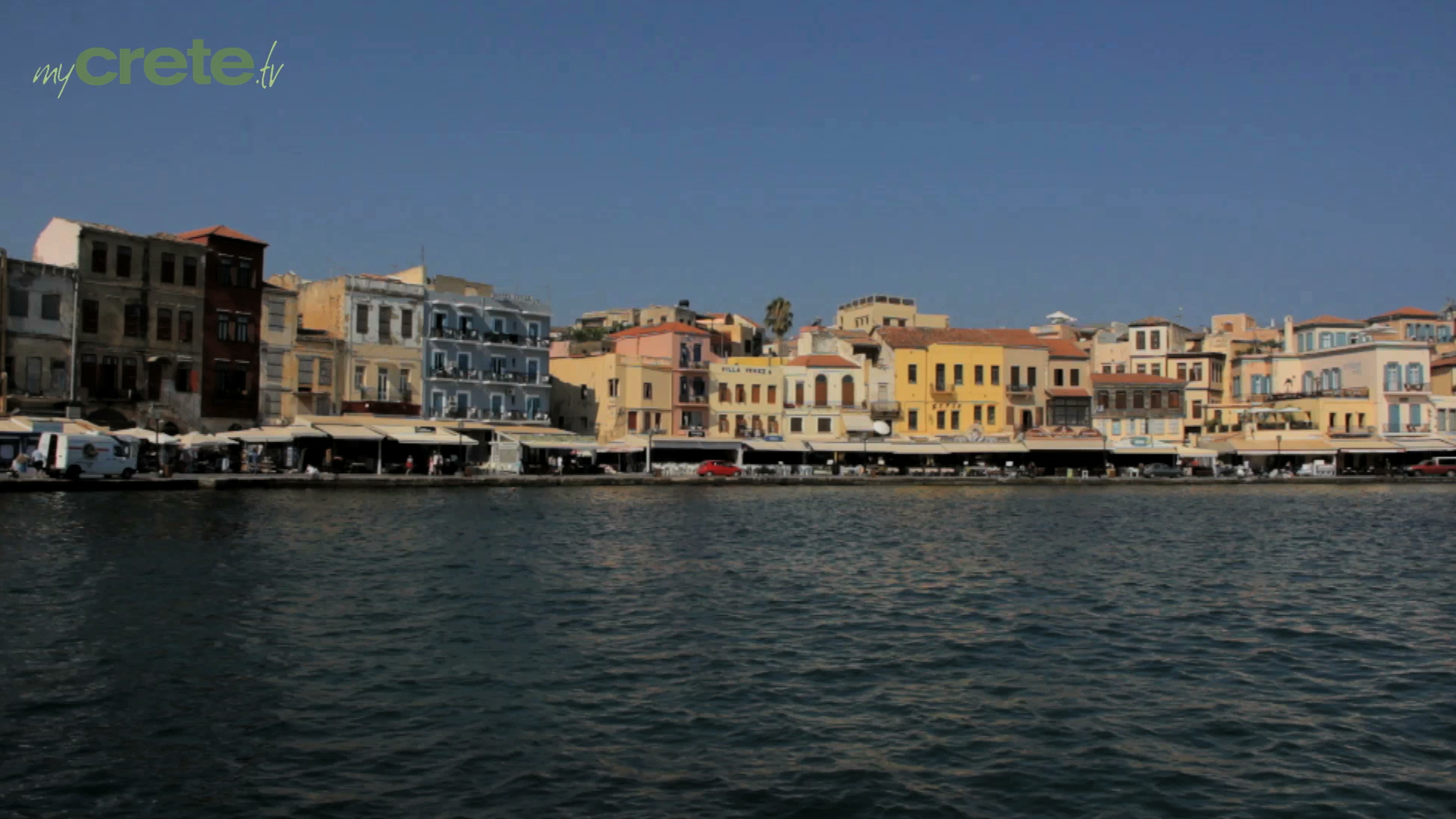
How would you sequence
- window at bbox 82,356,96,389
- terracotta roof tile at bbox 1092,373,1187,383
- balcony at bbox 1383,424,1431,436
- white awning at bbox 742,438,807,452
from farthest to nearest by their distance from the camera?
terracotta roof tile at bbox 1092,373,1187,383
balcony at bbox 1383,424,1431,436
white awning at bbox 742,438,807,452
window at bbox 82,356,96,389

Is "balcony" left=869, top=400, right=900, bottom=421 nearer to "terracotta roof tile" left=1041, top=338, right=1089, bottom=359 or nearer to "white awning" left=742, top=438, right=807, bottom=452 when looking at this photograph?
"white awning" left=742, top=438, right=807, bottom=452

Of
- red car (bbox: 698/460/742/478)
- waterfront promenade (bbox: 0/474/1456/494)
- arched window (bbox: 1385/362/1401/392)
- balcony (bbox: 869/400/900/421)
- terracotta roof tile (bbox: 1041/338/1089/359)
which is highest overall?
terracotta roof tile (bbox: 1041/338/1089/359)

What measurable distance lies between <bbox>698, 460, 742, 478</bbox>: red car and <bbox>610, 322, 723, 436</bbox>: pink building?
461 centimetres

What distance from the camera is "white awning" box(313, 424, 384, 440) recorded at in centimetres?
4862

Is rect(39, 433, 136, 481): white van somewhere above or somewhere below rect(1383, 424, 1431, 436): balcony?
below

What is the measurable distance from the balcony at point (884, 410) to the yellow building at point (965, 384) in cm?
41

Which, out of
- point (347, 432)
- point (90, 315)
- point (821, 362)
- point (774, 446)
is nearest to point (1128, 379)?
point (821, 362)

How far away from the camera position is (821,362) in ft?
223

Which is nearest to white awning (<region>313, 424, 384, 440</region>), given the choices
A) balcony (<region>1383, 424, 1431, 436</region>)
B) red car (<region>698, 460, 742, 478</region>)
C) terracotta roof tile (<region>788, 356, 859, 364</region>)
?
red car (<region>698, 460, 742, 478</region>)

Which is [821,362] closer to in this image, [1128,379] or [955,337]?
[955,337]

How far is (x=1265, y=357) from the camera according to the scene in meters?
77.3

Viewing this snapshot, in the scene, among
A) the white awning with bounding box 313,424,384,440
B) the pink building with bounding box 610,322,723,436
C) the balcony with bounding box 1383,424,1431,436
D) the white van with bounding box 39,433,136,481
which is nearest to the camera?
the white van with bounding box 39,433,136,481

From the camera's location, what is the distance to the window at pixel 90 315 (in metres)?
47.5

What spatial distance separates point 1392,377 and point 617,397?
48808 mm
